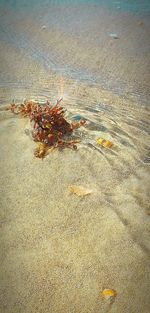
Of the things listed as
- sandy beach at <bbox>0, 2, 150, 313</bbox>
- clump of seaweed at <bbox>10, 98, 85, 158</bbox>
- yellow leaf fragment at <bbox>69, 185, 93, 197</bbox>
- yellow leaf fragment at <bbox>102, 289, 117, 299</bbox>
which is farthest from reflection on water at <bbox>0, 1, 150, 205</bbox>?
yellow leaf fragment at <bbox>102, 289, 117, 299</bbox>

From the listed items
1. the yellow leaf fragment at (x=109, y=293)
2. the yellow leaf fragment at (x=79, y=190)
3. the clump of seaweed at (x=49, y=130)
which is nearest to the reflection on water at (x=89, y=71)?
the clump of seaweed at (x=49, y=130)

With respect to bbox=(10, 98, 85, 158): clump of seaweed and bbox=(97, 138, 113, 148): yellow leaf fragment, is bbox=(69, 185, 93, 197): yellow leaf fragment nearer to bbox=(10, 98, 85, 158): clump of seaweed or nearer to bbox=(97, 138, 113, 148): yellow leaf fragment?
bbox=(10, 98, 85, 158): clump of seaweed

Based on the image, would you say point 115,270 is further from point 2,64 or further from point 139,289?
point 2,64

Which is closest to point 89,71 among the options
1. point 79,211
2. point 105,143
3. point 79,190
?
point 105,143

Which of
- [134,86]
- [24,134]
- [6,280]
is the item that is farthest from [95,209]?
[134,86]

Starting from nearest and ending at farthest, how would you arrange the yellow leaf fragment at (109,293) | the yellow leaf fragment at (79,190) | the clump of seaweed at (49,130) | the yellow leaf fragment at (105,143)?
the yellow leaf fragment at (109,293) < the yellow leaf fragment at (79,190) < the clump of seaweed at (49,130) < the yellow leaf fragment at (105,143)

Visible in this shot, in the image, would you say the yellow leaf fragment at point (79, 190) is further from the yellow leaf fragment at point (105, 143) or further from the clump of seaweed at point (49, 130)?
the yellow leaf fragment at point (105, 143)
